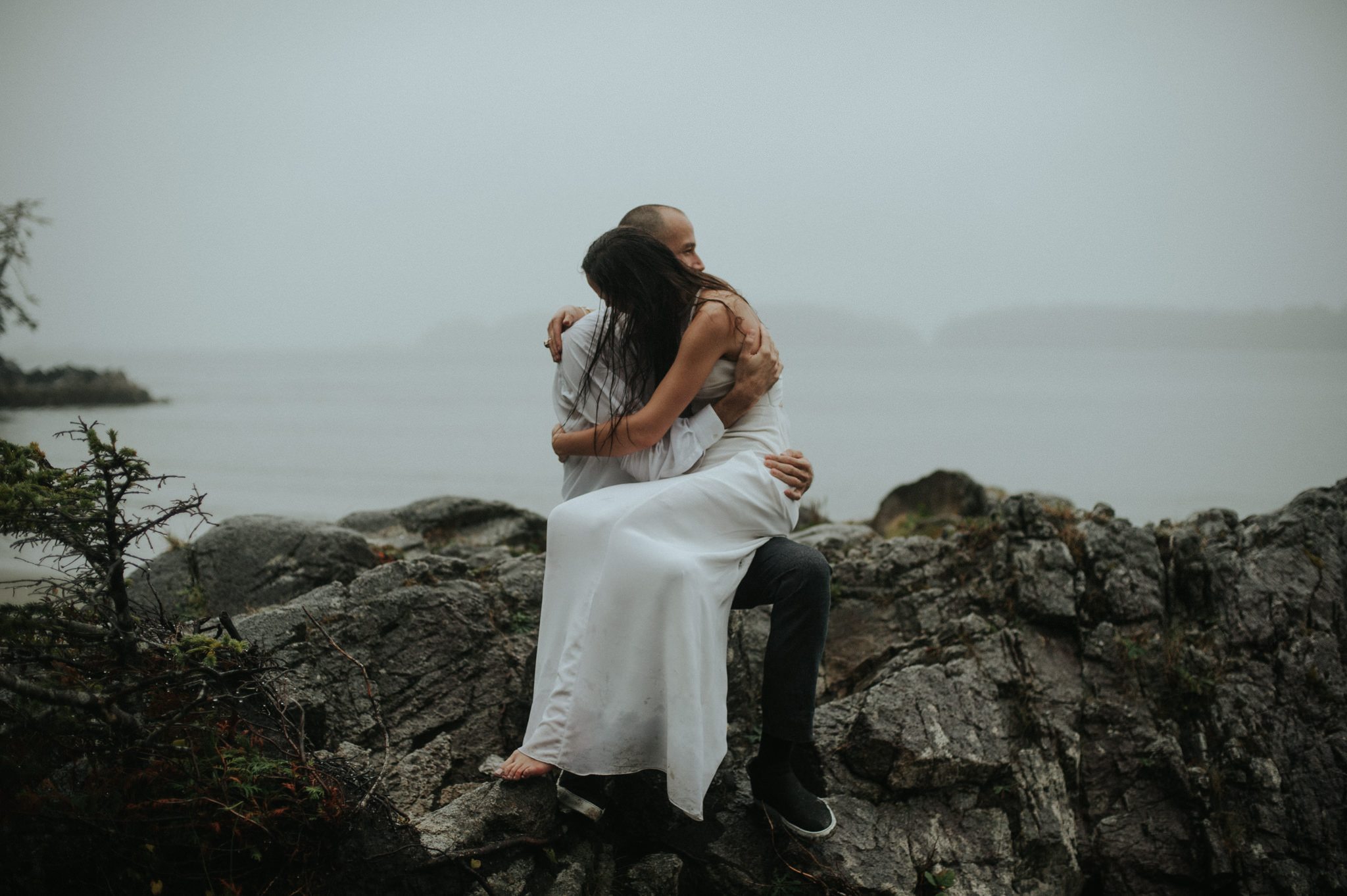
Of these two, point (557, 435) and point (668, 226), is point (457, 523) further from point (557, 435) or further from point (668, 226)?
point (668, 226)

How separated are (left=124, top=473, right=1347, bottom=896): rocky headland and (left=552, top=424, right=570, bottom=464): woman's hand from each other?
1.00 meters

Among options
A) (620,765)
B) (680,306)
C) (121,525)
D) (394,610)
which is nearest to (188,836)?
(121,525)

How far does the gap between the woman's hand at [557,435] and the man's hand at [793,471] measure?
2.81 ft

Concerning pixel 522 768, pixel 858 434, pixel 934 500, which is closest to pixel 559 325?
pixel 522 768

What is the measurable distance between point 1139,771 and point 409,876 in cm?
309

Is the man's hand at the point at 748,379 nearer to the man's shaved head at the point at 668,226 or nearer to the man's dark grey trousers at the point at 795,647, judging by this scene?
the man's shaved head at the point at 668,226

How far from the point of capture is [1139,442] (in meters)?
22.0

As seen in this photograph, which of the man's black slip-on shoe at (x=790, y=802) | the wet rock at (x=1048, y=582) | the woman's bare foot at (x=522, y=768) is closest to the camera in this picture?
the woman's bare foot at (x=522, y=768)

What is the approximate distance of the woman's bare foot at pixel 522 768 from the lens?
8.79 feet

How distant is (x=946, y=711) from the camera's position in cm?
341

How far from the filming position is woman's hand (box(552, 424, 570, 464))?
317 centimetres

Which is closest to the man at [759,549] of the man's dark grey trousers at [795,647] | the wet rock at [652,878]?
the man's dark grey trousers at [795,647]

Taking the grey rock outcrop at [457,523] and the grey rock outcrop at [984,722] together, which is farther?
the grey rock outcrop at [457,523]

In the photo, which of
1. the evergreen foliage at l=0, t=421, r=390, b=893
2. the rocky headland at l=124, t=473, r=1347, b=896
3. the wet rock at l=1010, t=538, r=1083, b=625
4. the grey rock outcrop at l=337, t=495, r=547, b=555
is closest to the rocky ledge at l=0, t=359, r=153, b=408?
the grey rock outcrop at l=337, t=495, r=547, b=555
